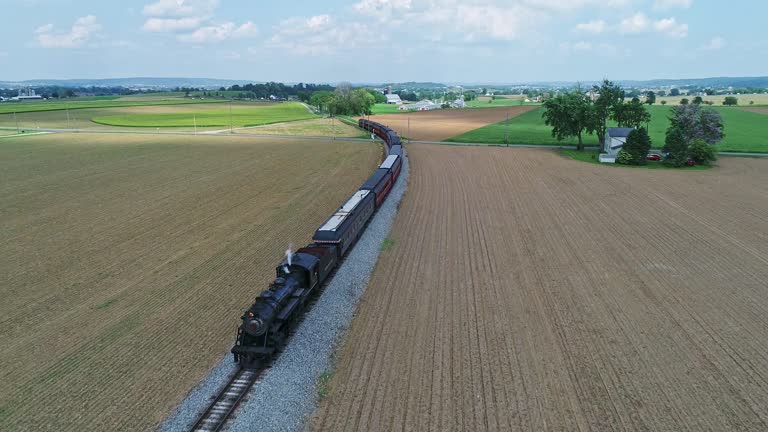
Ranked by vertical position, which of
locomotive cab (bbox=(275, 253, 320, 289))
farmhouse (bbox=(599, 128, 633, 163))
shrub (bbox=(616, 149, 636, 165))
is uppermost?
farmhouse (bbox=(599, 128, 633, 163))

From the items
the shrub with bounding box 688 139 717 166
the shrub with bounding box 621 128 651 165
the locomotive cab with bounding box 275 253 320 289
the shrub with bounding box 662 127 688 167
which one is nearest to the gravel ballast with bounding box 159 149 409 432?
the locomotive cab with bounding box 275 253 320 289

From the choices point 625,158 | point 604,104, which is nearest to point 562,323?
point 625,158

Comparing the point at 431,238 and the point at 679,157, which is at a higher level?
the point at 679,157

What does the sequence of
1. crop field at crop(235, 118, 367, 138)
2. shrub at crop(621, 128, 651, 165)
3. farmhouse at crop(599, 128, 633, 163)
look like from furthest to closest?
crop field at crop(235, 118, 367, 138), farmhouse at crop(599, 128, 633, 163), shrub at crop(621, 128, 651, 165)

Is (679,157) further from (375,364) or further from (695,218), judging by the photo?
(375,364)

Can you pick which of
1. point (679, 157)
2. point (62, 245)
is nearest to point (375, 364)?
point (62, 245)

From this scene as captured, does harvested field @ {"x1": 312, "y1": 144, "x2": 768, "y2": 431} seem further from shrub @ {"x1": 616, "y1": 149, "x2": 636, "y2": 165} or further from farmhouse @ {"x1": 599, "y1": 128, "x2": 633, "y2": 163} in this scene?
farmhouse @ {"x1": 599, "y1": 128, "x2": 633, "y2": 163}

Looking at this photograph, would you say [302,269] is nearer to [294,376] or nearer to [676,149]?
[294,376]
